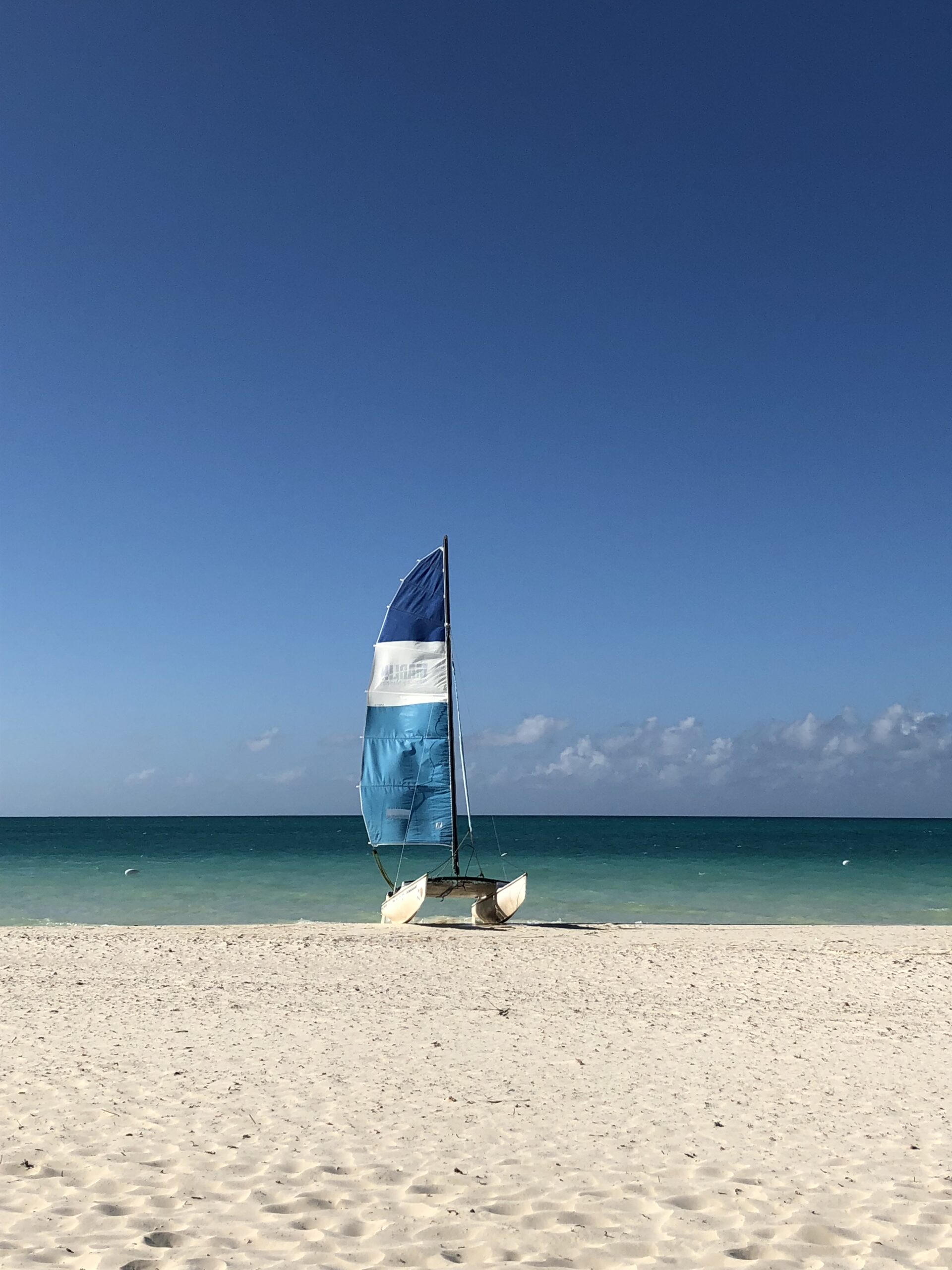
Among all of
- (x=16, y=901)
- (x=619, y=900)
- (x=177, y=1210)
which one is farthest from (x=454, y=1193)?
(x=16, y=901)

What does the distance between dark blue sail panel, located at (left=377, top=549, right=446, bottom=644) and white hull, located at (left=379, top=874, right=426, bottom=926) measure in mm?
5513

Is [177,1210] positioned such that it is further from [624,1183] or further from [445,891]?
[445,891]

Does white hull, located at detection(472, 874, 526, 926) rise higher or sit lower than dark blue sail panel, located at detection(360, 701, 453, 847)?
lower

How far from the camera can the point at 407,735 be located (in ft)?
70.3

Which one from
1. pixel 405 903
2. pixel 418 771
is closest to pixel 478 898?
pixel 405 903

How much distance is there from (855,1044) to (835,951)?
803 centimetres

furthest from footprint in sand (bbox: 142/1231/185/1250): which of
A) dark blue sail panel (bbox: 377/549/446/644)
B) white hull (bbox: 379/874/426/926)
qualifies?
dark blue sail panel (bbox: 377/549/446/644)

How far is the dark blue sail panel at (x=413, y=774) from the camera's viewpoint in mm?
21406

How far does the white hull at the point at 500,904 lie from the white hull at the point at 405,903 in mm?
1384

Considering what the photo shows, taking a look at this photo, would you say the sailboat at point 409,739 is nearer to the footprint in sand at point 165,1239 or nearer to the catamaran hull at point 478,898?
the catamaran hull at point 478,898

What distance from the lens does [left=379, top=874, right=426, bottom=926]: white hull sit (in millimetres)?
20328

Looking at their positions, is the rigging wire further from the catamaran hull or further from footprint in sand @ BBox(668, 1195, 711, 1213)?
footprint in sand @ BBox(668, 1195, 711, 1213)

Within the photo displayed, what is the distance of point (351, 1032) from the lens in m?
10.2

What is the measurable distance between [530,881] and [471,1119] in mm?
29682
